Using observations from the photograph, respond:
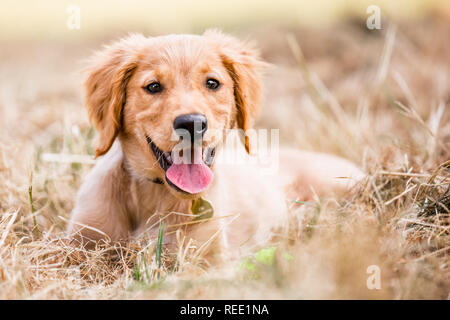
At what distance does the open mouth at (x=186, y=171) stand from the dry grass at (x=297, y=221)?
0.33 meters

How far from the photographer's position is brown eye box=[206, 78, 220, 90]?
9.43ft

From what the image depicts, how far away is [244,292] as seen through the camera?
7.09 ft

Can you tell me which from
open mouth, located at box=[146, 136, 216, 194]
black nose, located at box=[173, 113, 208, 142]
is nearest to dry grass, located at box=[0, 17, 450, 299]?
open mouth, located at box=[146, 136, 216, 194]

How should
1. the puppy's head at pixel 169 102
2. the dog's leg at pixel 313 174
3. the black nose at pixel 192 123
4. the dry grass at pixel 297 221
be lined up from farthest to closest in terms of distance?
1. the dog's leg at pixel 313 174
2. the puppy's head at pixel 169 102
3. the black nose at pixel 192 123
4. the dry grass at pixel 297 221

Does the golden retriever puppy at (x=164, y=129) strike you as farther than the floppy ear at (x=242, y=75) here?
No

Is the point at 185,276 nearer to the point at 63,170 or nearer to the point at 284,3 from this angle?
the point at 63,170

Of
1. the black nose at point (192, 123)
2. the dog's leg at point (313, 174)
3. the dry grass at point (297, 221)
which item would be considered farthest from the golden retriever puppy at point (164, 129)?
the dog's leg at point (313, 174)

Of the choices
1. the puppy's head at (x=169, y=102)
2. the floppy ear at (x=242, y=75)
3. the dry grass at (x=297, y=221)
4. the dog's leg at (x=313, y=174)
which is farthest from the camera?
the dog's leg at (x=313, y=174)

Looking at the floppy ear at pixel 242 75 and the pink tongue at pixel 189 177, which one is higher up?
the floppy ear at pixel 242 75

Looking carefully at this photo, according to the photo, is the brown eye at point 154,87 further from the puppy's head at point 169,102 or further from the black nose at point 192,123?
the black nose at point 192,123

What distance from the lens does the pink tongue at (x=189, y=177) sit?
8.89 feet

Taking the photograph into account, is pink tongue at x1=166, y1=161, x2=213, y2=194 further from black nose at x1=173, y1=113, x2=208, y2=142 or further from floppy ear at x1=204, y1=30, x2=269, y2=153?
floppy ear at x1=204, y1=30, x2=269, y2=153
